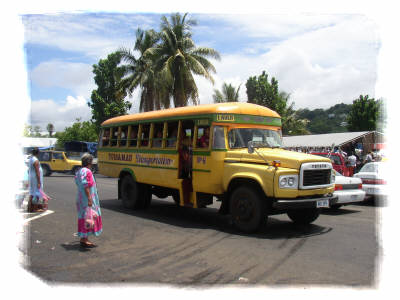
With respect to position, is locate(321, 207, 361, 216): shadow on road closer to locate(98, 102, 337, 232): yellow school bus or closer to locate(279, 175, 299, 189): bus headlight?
locate(98, 102, 337, 232): yellow school bus

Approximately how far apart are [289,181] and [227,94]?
26.4 m

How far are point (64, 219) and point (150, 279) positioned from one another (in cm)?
505

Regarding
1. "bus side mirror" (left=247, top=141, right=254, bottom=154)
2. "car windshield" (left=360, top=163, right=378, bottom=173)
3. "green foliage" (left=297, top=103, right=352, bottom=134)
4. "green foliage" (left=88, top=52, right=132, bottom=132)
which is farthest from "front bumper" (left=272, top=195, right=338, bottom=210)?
"green foliage" (left=297, top=103, right=352, bottom=134)

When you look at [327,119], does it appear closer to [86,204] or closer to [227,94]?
[227,94]

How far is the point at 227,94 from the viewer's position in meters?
32.8

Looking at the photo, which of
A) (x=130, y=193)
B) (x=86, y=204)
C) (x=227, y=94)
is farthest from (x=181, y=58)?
(x=86, y=204)

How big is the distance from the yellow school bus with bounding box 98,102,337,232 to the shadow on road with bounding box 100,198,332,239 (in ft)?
0.88

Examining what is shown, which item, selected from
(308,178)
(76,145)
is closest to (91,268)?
(308,178)

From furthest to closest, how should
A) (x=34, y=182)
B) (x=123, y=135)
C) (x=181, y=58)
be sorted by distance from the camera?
1. (x=181, y=58)
2. (x=123, y=135)
3. (x=34, y=182)

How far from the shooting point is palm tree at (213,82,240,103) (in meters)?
32.4

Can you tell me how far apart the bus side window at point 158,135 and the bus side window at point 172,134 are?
1.01 feet

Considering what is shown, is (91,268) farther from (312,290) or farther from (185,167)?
(185,167)

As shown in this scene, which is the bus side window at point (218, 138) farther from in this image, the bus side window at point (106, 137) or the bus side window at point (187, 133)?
the bus side window at point (106, 137)

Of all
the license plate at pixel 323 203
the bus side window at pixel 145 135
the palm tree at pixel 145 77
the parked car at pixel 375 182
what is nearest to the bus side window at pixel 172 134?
the bus side window at pixel 145 135
